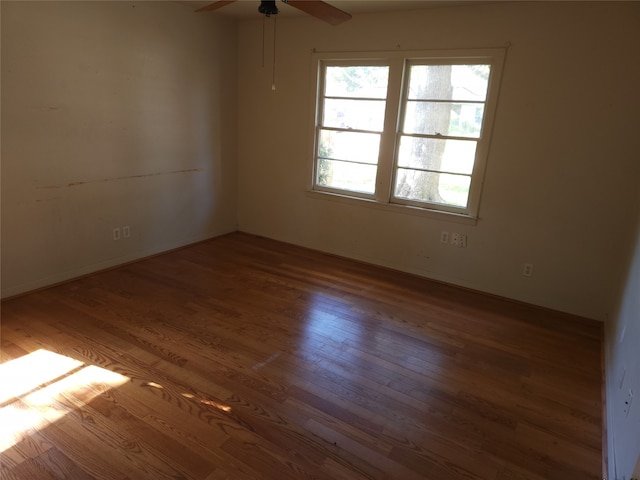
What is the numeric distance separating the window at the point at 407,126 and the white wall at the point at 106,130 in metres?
1.28

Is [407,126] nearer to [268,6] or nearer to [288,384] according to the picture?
[268,6]

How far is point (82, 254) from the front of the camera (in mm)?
3625

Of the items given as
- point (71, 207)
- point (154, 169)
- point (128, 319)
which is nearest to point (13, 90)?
point (71, 207)

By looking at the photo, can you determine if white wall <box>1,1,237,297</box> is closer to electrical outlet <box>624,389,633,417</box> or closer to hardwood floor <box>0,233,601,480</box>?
hardwood floor <box>0,233,601,480</box>

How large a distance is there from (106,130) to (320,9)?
2.27 metres

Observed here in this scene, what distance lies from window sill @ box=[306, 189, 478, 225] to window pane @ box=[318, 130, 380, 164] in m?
0.41

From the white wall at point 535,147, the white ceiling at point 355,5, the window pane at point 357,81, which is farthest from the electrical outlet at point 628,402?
the window pane at point 357,81

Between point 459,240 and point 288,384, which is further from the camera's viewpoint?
point 459,240

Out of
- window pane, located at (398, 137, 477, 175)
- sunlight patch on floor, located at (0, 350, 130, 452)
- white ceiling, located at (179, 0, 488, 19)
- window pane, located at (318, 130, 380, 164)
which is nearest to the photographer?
sunlight patch on floor, located at (0, 350, 130, 452)

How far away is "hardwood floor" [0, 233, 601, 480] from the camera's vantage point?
184cm

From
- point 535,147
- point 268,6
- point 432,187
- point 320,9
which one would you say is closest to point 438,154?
point 432,187

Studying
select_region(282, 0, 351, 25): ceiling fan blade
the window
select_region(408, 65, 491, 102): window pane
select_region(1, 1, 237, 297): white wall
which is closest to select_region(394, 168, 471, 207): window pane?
the window

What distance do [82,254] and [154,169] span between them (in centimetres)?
106

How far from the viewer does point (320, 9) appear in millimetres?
2324
